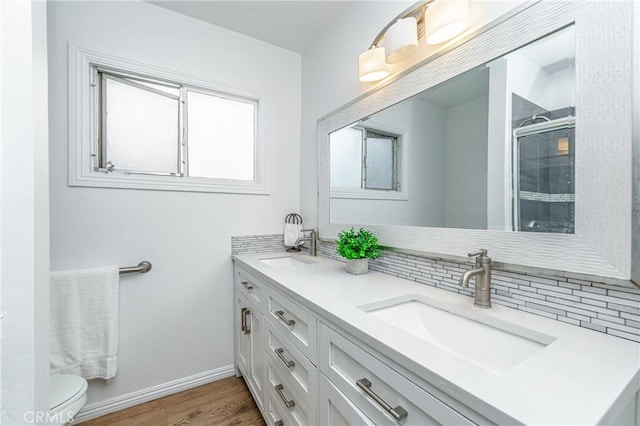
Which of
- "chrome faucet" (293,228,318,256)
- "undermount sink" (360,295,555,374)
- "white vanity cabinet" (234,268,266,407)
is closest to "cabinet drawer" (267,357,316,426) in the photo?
"white vanity cabinet" (234,268,266,407)

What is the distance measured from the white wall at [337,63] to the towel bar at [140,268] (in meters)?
1.11

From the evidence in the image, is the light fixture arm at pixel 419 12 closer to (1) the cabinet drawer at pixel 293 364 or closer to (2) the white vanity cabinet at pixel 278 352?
(2) the white vanity cabinet at pixel 278 352

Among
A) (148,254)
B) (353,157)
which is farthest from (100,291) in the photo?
(353,157)

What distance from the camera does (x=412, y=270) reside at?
1221 millimetres

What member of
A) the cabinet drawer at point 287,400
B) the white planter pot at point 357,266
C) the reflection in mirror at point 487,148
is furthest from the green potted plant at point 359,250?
the cabinet drawer at point 287,400

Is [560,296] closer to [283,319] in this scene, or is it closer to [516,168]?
[516,168]

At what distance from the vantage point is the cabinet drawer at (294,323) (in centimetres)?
93

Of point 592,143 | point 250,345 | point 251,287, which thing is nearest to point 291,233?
point 251,287

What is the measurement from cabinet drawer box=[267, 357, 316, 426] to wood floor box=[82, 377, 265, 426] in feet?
1.32

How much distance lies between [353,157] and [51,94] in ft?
5.45

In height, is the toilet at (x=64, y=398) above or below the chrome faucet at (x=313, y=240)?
below

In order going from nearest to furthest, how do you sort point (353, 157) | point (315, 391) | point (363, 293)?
point (315, 391)
point (363, 293)
point (353, 157)

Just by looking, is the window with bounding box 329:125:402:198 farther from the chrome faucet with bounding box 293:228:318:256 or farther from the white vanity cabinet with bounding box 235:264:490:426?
the white vanity cabinet with bounding box 235:264:490:426

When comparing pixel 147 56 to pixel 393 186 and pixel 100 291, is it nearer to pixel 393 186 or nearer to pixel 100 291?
pixel 100 291
